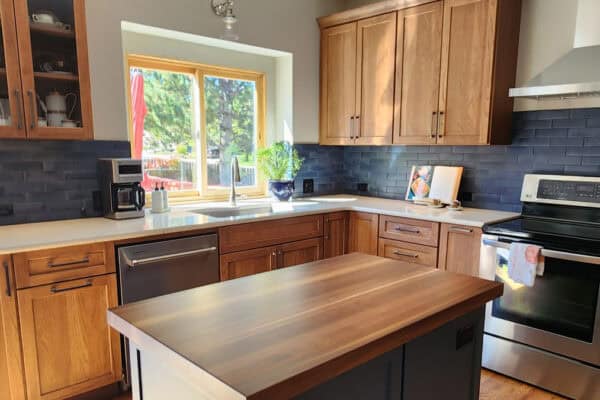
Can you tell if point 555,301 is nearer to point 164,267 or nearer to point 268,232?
point 268,232

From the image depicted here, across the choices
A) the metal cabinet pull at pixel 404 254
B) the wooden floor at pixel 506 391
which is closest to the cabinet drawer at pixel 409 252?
the metal cabinet pull at pixel 404 254

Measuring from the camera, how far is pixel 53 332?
199 cm

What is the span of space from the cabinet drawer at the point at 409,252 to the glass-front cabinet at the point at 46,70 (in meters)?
2.12

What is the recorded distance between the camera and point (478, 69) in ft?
9.10

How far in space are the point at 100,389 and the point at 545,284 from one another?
246cm

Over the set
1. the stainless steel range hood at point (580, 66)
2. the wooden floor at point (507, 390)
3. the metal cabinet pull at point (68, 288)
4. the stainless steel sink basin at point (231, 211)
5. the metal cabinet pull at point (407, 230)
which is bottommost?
the wooden floor at point (507, 390)

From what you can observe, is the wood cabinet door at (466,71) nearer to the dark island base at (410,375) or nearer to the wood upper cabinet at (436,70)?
the wood upper cabinet at (436,70)

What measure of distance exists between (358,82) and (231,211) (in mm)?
1530

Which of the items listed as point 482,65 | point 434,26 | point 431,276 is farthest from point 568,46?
point 431,276

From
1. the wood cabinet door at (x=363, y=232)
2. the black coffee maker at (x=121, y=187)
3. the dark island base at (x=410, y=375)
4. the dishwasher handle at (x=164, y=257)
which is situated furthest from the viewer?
the wood cabinet door at (x=363, y=232)

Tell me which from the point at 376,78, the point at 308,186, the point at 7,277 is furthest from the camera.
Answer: the point at 308,186

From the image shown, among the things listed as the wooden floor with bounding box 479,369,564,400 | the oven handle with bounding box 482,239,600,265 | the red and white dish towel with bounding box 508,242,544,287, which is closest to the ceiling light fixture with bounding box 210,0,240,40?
the red and white dish towel with bounding box 508,242,544,287

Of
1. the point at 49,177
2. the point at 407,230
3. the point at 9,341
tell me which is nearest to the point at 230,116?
the point at 49,177

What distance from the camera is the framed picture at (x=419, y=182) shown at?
335cm
